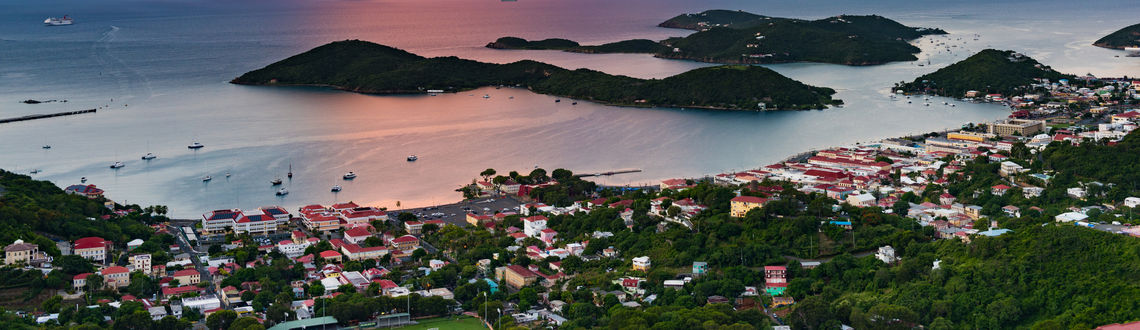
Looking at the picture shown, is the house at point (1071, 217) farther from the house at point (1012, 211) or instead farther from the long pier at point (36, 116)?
the long pier at point (36, 116)

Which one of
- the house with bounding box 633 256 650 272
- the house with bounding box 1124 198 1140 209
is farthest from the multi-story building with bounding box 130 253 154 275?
the house with bounding box 1124 198 1140 209

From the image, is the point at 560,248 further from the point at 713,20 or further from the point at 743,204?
the point at 713,20

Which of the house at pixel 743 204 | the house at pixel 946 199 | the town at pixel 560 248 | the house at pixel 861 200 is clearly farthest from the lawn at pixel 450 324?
the house at pixel 946 199

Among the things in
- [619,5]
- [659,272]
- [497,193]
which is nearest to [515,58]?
[497,193]

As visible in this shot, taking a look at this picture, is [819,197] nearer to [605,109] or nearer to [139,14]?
[605,109]

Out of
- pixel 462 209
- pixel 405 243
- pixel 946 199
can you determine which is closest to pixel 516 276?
pixel 405 243

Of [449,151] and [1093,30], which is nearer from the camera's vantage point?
[449,151]
